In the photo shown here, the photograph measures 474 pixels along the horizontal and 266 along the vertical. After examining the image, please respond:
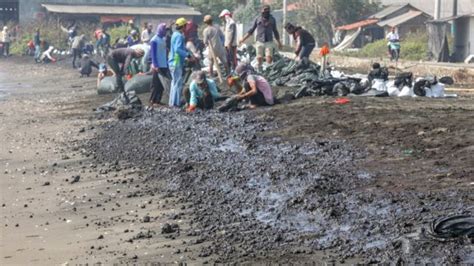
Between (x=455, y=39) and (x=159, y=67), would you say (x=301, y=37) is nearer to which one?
(x=159, y=67)

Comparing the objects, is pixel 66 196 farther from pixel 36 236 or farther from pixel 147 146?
pixel 147 146

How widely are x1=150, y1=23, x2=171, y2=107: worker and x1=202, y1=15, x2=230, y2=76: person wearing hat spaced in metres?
2.03

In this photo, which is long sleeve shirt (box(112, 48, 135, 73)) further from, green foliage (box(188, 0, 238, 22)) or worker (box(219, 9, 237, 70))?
green foliage (box(188, 0, 238, 22))

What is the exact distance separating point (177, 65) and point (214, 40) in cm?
333

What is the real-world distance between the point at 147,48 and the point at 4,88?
9691 millimetres

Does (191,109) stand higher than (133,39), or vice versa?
(133,39)

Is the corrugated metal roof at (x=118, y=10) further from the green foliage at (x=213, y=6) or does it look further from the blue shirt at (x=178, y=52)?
the blue shirt at (x=178, y=52)

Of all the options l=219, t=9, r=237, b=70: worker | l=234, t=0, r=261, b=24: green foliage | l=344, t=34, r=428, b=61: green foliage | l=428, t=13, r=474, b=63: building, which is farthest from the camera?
l=234, t=0, r=261, b=24: green foliage

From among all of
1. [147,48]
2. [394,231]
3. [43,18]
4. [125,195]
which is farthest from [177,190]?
[43,18]

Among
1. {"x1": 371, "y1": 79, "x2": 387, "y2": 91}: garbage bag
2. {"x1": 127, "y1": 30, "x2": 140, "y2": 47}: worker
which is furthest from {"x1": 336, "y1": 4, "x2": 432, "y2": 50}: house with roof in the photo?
{"x1": 371, "y1": 79, "x2": 387, "y2": 91}: garbage bag

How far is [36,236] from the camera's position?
28.9 feet

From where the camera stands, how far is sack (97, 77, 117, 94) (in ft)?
73.3

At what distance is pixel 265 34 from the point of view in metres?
20.2

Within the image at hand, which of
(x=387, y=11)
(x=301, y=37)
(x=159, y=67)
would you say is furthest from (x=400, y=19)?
(x=159, y=67)
